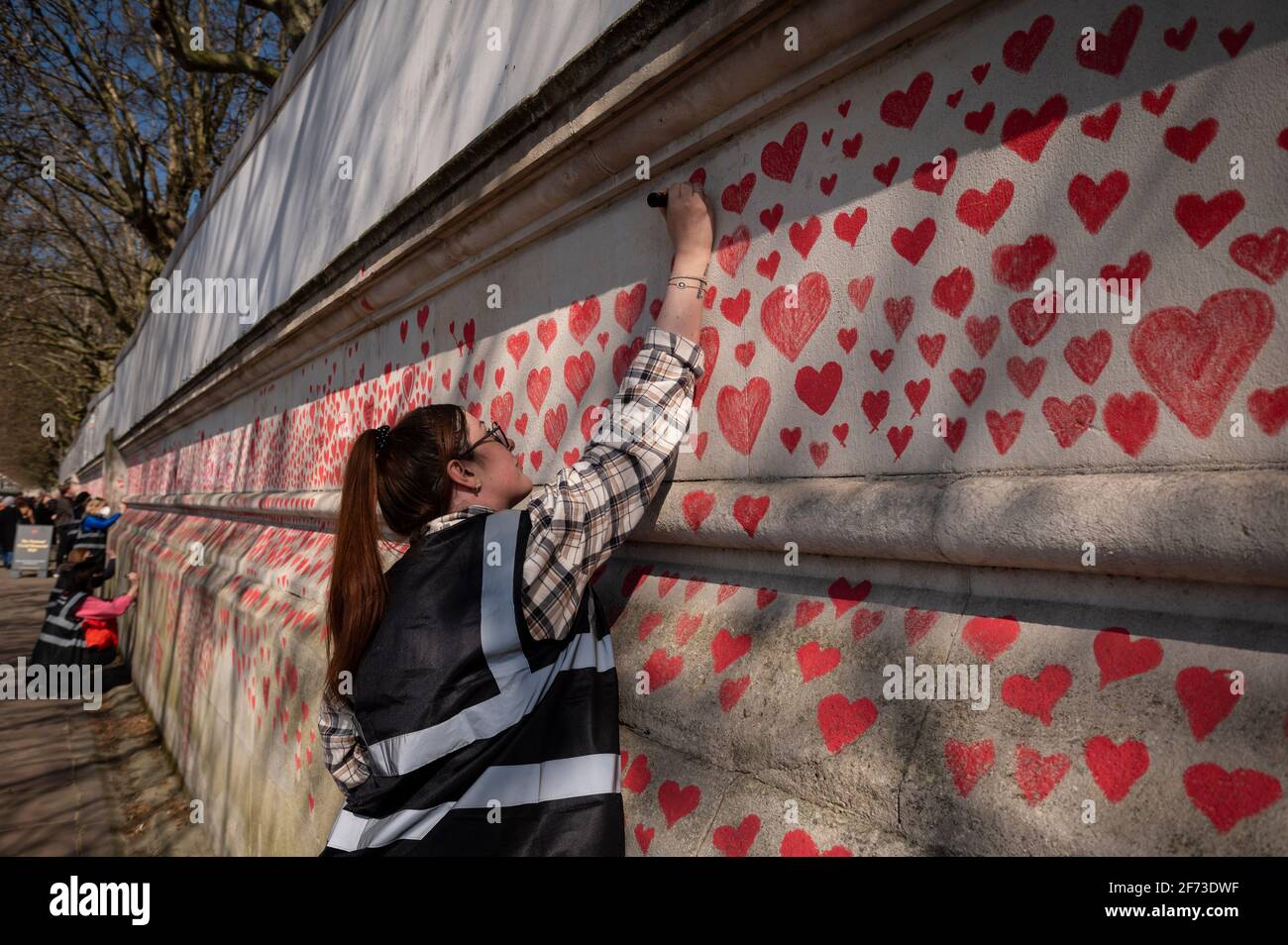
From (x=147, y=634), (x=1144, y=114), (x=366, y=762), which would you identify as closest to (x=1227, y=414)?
(x=1144, y=114)

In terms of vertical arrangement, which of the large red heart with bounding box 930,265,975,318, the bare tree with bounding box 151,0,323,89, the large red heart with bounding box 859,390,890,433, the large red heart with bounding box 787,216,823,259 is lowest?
the large red heart with bounding box 859,390,890,433

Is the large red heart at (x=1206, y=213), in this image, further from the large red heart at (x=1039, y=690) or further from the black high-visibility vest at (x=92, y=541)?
the black high-visibility vest at (x=92, y=541)

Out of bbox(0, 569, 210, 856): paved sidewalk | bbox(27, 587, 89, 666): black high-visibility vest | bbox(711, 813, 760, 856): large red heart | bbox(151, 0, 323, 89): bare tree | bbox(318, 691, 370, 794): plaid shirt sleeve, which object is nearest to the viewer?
bbox(711, 813, 760, 856): large red heart

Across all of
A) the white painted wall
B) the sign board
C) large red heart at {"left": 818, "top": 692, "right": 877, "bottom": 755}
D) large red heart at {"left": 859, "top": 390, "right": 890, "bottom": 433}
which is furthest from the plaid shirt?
the sign board

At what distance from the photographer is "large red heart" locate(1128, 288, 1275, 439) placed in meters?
1.09

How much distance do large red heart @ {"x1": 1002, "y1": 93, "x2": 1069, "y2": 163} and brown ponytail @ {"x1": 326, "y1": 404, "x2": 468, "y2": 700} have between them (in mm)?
1315

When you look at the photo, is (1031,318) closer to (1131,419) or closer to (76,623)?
(1131,419)

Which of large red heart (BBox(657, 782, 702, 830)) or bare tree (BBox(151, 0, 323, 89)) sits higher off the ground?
bare tree (BBox(151, 0, 323, 89))

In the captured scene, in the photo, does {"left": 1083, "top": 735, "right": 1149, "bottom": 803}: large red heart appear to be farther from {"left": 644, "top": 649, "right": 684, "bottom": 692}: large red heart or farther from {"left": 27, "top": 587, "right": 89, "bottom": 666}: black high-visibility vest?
{"left": 27, "top": 587, "right": 89, "bottom": 666}: black high-visibility vest

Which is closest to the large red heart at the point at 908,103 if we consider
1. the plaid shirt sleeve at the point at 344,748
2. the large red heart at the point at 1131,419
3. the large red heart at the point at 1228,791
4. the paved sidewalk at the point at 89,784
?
the large red heart at the point at 1131,419

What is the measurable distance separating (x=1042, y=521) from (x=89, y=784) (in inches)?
262
